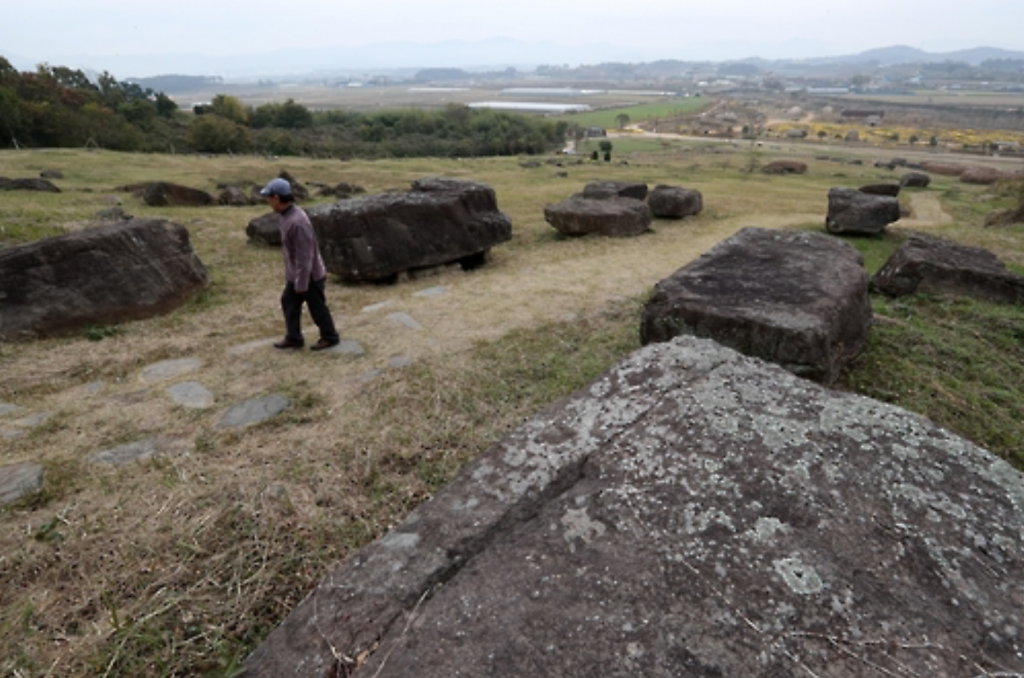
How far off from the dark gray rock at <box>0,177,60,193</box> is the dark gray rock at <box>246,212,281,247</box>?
32.7ft

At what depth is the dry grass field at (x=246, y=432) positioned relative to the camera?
11.4 ft

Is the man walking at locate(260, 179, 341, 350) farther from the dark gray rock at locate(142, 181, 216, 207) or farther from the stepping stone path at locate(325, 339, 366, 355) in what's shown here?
the dark gray rock at locate(142, 181, 216, 207)

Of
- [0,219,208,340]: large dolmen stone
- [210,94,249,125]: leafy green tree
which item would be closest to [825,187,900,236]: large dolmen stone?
[0,219,208,340]: large dolmen stone

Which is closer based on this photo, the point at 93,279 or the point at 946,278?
the point at 93,279

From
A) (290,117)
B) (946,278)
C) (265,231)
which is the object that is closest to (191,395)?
(265,231)

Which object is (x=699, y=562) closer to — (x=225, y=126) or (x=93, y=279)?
(x=93, y=279)

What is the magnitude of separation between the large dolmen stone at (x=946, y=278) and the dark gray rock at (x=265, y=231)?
12550 mm

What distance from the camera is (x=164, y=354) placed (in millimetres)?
7801

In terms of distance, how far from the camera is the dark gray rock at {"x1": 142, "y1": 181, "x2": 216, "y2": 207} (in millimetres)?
18172

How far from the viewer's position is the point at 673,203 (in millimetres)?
17781

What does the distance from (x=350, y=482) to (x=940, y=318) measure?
8.97 metres

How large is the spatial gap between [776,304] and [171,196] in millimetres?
18455

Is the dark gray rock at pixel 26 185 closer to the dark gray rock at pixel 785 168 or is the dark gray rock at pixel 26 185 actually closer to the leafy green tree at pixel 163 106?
the dark gray rock at pixel 785 168

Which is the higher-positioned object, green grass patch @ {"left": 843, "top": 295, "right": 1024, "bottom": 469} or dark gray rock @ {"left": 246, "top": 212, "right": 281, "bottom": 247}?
dark gray rock @ {"left": 246, "top": 212, "right": 281, "bottom": 247}
